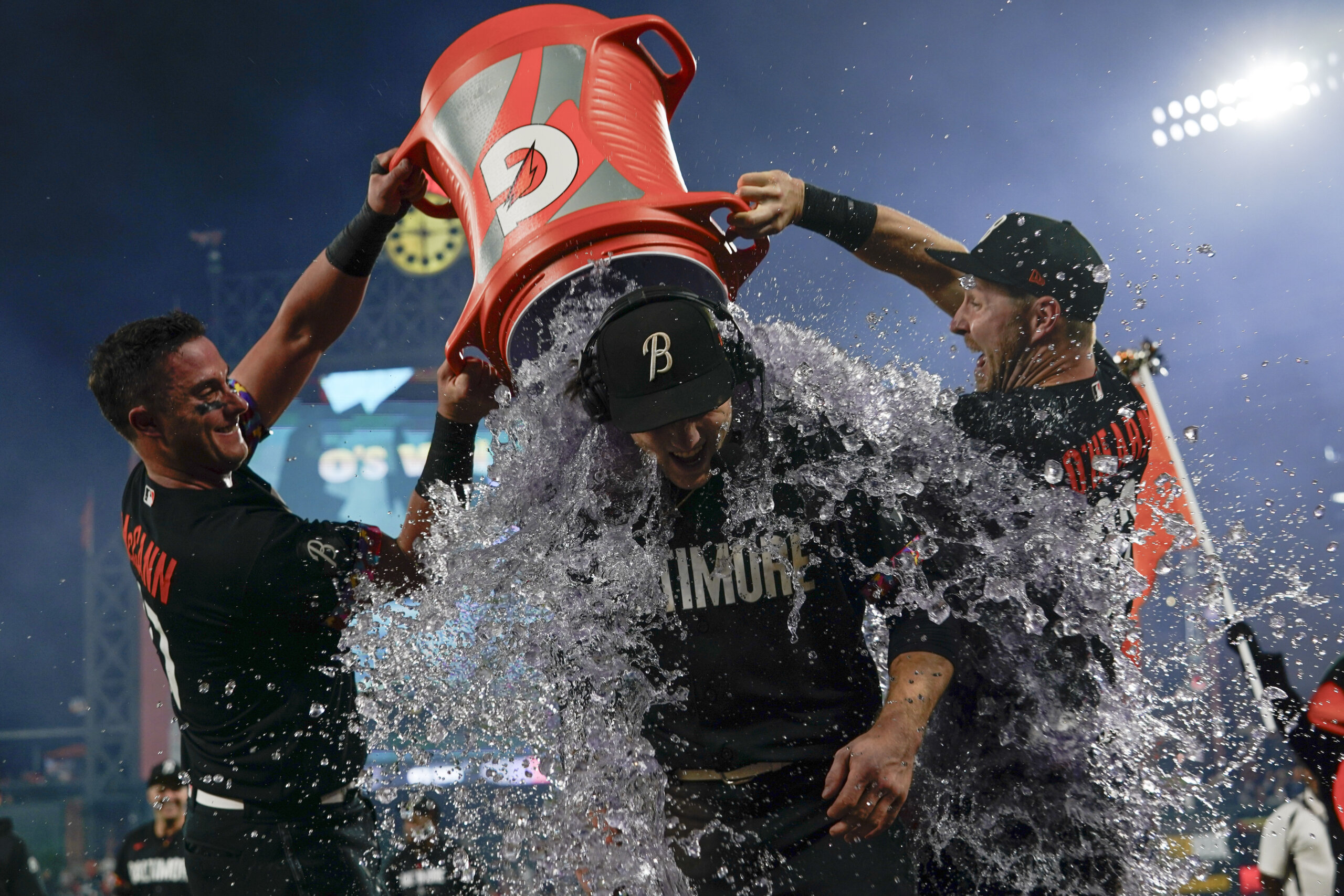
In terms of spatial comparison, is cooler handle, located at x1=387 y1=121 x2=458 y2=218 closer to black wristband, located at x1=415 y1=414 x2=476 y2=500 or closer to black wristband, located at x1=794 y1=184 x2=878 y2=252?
black wristband, located at x1=415 y1=414 x2=476 y2=500

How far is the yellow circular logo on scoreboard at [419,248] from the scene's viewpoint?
13.3 m

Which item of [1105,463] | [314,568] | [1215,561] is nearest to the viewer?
[1215,561]

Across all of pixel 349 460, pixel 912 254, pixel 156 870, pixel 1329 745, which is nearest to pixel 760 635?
pixel 912 254

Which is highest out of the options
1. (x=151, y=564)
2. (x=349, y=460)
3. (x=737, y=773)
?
(x=349, y=460)

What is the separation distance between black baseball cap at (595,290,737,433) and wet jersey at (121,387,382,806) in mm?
970

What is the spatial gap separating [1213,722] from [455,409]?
6.42ft

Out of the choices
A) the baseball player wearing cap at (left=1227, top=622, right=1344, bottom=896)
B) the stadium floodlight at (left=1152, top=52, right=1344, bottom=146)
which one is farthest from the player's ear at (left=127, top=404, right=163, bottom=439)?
the stadium floodlight at (left=1152, top=52, right=1344, bottom=146)

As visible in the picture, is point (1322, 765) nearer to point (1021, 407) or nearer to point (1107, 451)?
point (1107, 451)

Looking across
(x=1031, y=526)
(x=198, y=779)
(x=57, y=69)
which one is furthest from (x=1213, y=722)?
(x=57, y=69)

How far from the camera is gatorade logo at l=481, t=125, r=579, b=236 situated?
1.42 m

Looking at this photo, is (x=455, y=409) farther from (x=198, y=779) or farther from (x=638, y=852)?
(x=198, y=779)

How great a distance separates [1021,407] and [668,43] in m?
1.10

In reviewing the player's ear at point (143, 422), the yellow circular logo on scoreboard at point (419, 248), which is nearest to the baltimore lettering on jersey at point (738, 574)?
the player's ear at point (143, 422)

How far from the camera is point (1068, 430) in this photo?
1782mm
